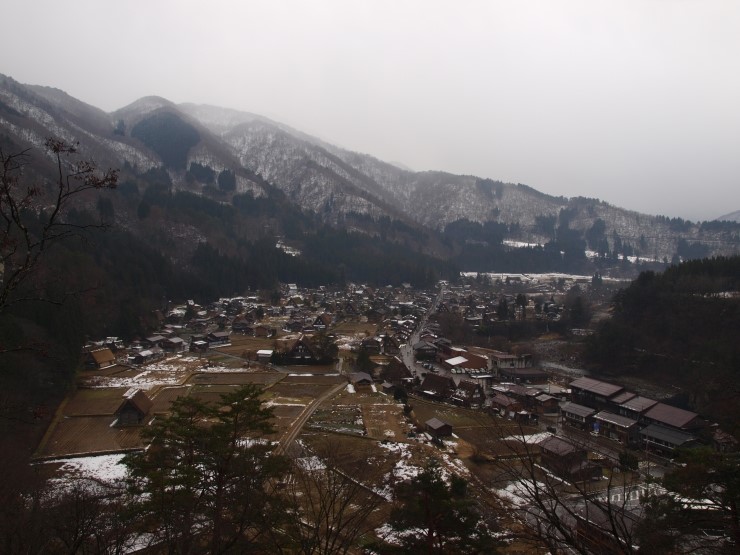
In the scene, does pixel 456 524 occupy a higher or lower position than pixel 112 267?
higher

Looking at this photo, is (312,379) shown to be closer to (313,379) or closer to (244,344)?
(313,379)

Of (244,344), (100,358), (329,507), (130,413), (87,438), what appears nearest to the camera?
(329,507)

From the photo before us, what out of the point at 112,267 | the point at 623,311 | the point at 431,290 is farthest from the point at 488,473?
the point at 431,290

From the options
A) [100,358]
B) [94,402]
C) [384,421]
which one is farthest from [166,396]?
[384,421]

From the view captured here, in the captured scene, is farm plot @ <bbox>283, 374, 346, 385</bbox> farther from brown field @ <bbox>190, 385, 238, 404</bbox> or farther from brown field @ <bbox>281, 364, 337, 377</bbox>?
brown field @ <bbox>190, 385, 238, 404</bbox>

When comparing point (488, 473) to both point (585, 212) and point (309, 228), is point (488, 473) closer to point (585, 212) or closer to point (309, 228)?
point (309, 228)

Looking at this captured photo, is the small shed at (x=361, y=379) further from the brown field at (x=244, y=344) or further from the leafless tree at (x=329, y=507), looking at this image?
the brown field at (x=244, y=344)

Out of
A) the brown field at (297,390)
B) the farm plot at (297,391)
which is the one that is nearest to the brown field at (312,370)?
the farm plot at (297,391)
